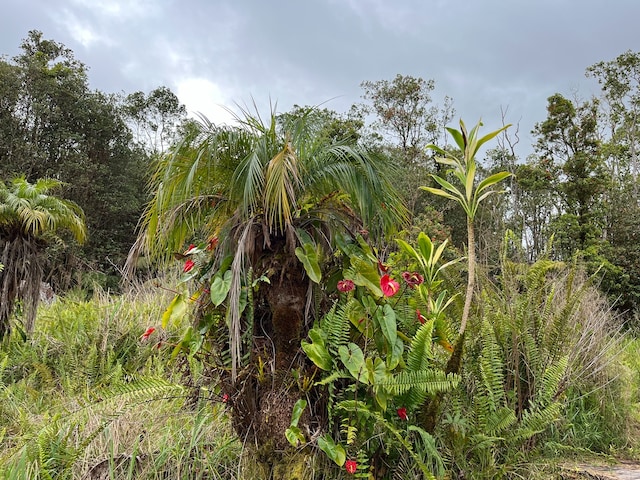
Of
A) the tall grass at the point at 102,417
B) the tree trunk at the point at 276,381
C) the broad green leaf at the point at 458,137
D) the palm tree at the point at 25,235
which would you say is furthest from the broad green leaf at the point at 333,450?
the palm tree at the point at 25,235

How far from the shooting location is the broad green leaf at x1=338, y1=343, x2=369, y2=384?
6.41ft

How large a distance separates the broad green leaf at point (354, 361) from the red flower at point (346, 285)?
254mm

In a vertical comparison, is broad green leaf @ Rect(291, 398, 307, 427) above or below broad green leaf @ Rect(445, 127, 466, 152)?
below

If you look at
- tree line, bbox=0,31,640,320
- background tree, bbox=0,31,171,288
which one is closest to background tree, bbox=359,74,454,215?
tree line, bbox=0,31,640,320

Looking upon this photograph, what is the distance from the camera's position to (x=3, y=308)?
4.52 meters

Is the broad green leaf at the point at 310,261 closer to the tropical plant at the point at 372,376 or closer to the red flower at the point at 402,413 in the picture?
the tropical plant at the point at 372,376

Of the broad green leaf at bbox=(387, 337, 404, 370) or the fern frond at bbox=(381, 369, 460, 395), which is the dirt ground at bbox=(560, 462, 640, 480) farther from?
the broad green leaf at bbox=(387, 337, 404, 370)

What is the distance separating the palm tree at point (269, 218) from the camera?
2.08m

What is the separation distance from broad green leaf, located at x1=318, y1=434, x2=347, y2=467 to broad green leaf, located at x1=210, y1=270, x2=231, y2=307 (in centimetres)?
78

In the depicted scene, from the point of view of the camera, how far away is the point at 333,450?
1935 mm

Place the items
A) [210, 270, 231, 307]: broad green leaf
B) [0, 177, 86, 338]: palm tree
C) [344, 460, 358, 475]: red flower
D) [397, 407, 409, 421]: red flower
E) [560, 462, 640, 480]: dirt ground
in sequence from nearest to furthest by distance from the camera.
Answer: [344, 460, 358, 475]: red flower, [210, 270, 231, 307]: broad green leaf, [397, 407, 409, 421]: red flower, [560, 462, 640, 480]: dirt ground, [0, 177, 86, 338]: palm tree

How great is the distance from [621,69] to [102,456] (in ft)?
57.0

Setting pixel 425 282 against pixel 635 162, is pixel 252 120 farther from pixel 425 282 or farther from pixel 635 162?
pixel 635 162

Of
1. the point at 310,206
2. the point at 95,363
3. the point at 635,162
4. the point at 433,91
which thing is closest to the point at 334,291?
the point at 310,206
